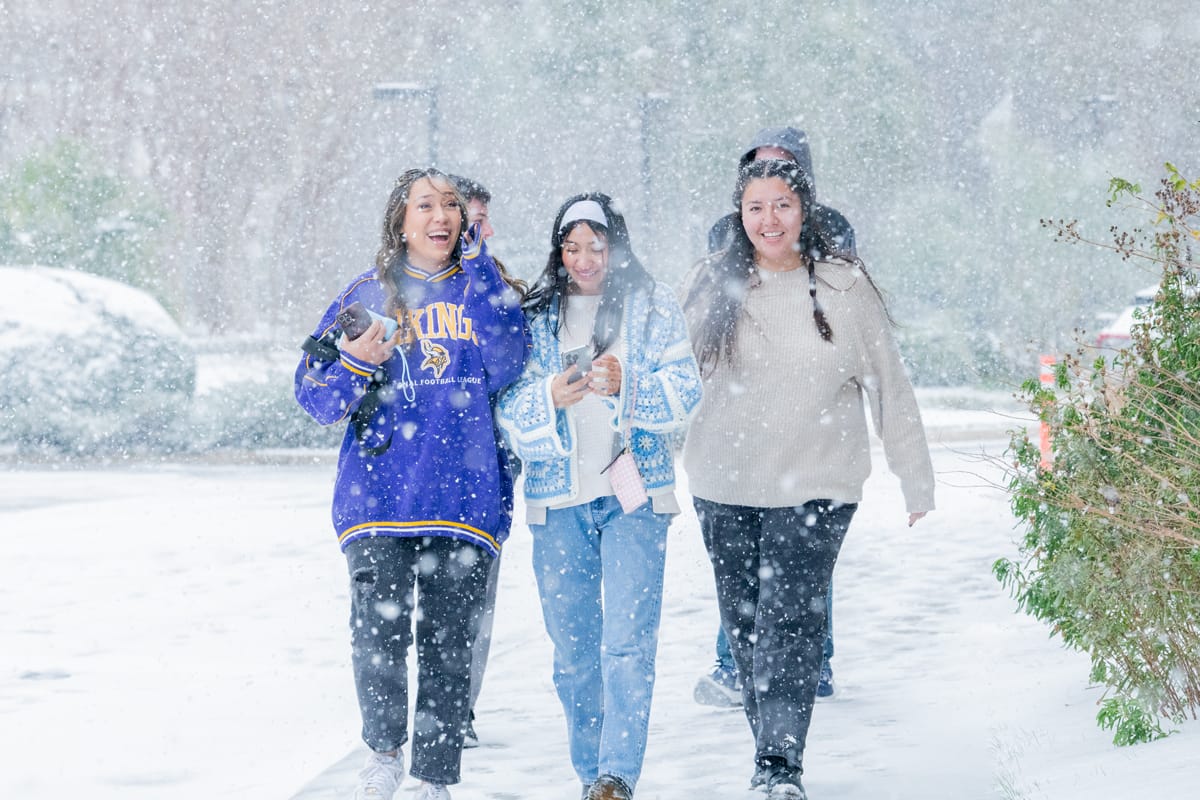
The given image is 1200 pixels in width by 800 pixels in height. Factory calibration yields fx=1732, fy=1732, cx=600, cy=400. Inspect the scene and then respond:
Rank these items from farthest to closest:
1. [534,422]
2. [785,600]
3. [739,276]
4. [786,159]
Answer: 1. [786,159]
2. [739,276]
3. [785,600]
4. [534,422]

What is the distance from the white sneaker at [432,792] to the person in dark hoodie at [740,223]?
4.43ft

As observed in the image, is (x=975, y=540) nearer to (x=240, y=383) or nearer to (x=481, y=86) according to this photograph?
(x=240, y=383)

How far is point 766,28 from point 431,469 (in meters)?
26.1

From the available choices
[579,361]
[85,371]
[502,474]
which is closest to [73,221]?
[85,371]

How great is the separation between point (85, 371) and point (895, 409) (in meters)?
12.4

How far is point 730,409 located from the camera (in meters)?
5.18

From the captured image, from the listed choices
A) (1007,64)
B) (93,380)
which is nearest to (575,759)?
(93,380)

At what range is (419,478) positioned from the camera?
4645 millimetres

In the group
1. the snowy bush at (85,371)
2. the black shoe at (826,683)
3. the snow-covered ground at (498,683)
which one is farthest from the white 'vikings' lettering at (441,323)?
the snowy bush at (85,371)

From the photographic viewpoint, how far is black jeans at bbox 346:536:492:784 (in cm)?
467

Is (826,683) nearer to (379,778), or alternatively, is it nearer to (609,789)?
(609,789)

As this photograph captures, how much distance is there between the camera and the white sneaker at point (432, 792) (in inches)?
184

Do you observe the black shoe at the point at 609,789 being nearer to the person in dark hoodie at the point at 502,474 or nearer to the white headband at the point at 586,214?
the person in dark hoodie at the point at 502,474

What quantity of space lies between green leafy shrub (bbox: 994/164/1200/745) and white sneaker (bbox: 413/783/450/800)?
191cm
